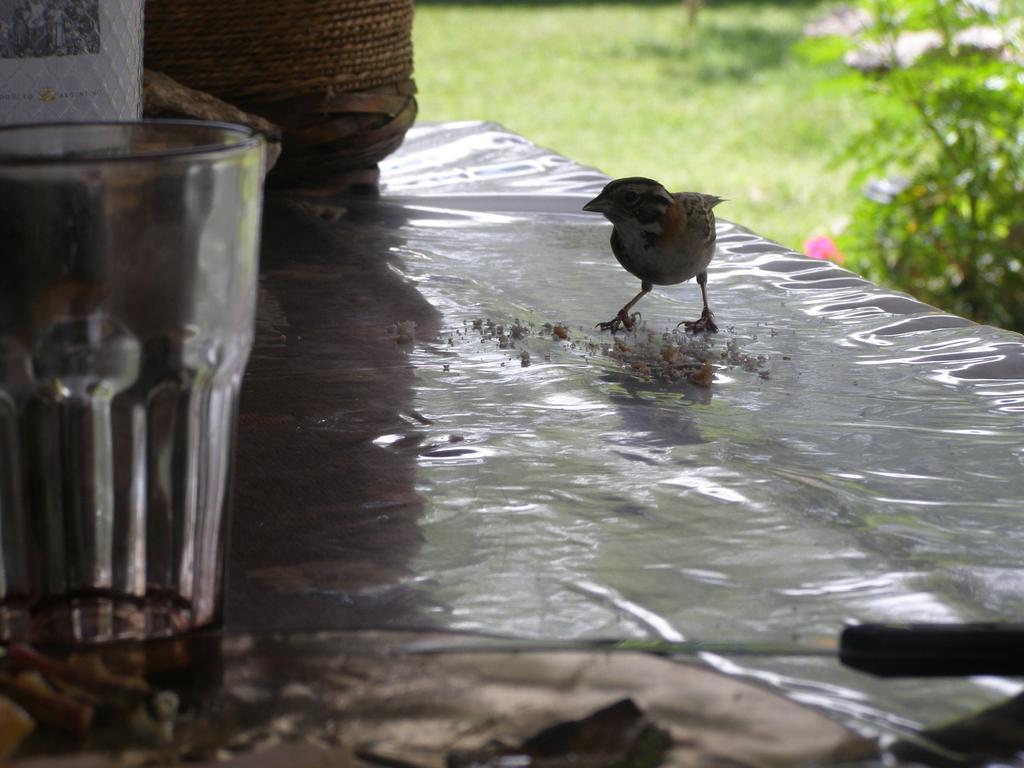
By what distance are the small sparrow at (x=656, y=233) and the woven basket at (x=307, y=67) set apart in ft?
1.73

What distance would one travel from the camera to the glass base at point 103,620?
0.53 m

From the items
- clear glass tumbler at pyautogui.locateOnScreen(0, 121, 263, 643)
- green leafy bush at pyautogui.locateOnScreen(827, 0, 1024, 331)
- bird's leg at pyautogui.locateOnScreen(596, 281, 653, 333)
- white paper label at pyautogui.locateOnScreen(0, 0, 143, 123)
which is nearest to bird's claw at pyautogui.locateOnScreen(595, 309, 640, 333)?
bird's leg at pyautogui.locateOnScreen(596, 281, 653, 333)

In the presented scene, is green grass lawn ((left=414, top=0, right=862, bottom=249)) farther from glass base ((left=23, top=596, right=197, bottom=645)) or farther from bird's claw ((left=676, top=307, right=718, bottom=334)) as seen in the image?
glass base ((left=23, top=596, right=197, bottom=645))

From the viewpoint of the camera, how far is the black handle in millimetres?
526

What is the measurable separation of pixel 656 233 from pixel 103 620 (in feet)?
2.11

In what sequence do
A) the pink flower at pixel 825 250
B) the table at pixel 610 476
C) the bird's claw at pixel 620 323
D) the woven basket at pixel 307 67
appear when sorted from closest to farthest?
the table at pixel 610 476, the bird's claw at pixel 620 323, the woven basket at pixel 307 67, the pink flower at pixel 825 250

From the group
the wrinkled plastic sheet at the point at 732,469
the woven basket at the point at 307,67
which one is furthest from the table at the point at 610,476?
the woven basket at the point at 307,67

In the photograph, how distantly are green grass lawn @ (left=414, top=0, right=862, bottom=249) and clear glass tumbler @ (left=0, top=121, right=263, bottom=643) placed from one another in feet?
13.0

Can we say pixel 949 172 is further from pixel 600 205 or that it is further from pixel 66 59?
pixel 66 59

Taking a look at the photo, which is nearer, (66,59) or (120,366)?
(120,366)

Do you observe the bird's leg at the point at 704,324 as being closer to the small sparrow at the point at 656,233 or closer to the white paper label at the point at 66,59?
the small sparrow at the point at 656,233

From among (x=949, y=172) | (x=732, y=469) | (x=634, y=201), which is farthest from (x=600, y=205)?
(x=949, y=172)

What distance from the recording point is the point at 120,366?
20.2 inches

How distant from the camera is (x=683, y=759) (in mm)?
467
